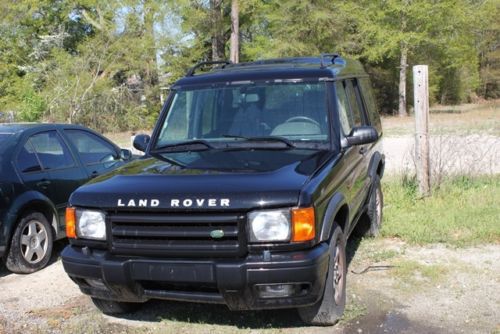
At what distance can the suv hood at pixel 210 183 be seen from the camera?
3523 millimetres

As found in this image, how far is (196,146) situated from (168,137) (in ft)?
1.68

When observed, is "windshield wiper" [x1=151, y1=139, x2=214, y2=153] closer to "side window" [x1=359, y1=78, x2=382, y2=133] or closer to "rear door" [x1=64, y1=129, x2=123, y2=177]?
"rear door" [x1=64, y1=129, x2=123, y2=177]

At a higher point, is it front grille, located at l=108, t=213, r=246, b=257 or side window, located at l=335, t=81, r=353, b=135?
side window, located at l=335, t=81, r=353, b=135

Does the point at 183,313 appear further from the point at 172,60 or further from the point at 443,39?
the point at 443,39

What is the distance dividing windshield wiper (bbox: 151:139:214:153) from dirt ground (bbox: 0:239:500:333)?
51.4 inches

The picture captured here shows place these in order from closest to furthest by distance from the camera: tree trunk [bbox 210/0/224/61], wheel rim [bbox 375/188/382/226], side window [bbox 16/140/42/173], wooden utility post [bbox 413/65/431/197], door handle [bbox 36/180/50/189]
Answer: side window [bbox 16/140/42/173]
door handle [bbox 36/180/50/189]
wheel rim [bbox 375/188/382/226]
wooden utility post [bbox 413/65/431/197]
tree trunk [bbox 210/0/224/61]

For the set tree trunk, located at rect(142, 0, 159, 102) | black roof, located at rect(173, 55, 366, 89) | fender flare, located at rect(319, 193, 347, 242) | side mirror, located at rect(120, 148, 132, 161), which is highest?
tree trunk, located at rect(142, 0, 159, 102)

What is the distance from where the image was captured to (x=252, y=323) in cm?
429

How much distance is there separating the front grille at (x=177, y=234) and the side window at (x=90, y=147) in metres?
3.36

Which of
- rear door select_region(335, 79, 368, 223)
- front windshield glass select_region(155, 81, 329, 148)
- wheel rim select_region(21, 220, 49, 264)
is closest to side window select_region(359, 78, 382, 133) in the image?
rear door select_region(335, 79, 368, 223)

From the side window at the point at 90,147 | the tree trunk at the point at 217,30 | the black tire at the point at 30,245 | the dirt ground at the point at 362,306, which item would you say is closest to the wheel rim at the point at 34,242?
the black tire at the point at 30,245

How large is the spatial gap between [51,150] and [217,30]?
101ft

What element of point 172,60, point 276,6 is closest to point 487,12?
point 276,6

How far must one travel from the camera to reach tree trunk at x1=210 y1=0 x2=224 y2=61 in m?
35.7
